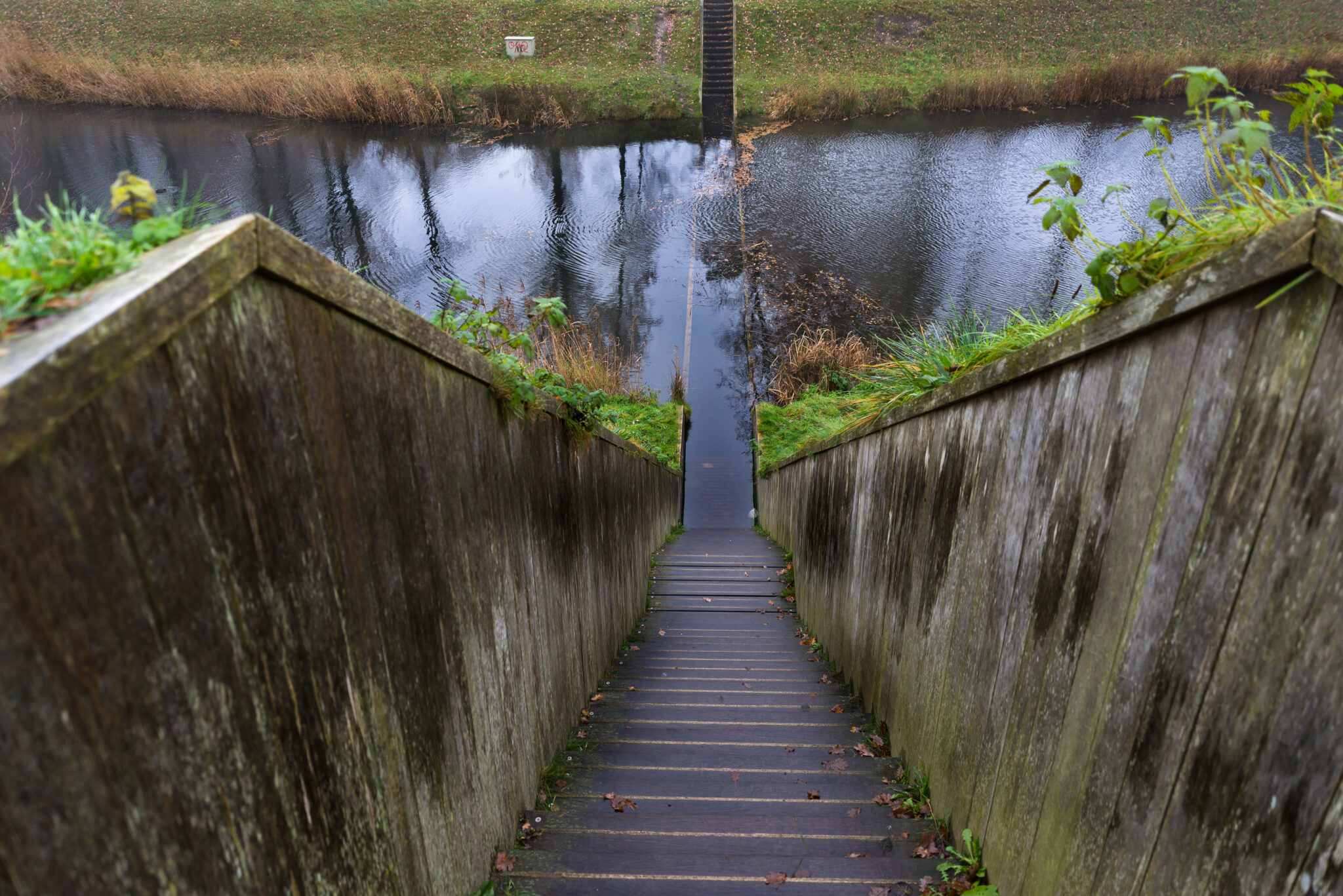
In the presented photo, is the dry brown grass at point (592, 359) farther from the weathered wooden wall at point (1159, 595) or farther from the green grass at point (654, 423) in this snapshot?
the weathered wooden wall at point (1159, 595)

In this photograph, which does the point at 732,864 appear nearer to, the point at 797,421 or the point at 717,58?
the point at 797,421

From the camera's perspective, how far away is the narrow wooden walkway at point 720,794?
2.49 m

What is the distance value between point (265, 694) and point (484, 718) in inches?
49.9

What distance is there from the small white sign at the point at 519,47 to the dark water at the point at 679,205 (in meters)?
4.80

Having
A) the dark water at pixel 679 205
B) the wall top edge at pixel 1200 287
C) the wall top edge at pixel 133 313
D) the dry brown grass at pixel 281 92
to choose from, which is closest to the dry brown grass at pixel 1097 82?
the dark water at pixel 679 205

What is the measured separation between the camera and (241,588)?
108 cm

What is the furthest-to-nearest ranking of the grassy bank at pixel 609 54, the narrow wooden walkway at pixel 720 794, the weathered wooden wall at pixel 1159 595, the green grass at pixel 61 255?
the grassy bank at pixel 609 54
the narrow wooden walkway at pixel 720 794
the weathered wooden wall at pixel 1159 595
the green grass at pixel 61 255

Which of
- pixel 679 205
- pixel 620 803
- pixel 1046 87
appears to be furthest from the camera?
pixel 1046 87

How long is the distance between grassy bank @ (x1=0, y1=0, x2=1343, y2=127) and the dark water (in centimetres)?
80

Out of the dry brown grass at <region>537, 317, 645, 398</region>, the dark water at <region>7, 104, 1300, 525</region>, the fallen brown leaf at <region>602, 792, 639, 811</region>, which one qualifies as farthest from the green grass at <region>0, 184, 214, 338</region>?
the dark water at <region>7, 104, 1300, 525</region>

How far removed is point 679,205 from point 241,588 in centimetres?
2243

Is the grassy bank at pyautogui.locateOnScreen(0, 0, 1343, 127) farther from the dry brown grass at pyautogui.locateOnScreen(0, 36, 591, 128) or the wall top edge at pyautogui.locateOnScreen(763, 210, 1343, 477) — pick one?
the wall top edge at pyautogui.locateOnScreen(763, 210, 1343, 477)

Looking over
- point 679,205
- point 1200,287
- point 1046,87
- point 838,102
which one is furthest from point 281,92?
point 1200,287

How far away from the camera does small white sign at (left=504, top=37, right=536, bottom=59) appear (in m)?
25.9
